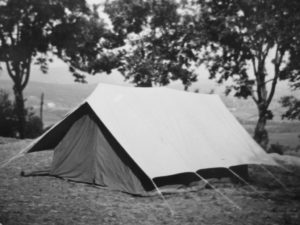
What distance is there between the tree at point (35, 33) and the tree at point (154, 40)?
314cm

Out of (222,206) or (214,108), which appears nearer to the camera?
(222,206)

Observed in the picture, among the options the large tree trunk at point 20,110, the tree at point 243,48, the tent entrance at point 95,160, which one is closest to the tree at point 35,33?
the large tree trunk at point 20,110

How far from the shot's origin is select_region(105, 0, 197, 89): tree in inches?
1085

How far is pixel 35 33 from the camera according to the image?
25.3 metres

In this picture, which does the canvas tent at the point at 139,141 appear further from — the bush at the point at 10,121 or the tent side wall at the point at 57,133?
the bush at the point at 10,121

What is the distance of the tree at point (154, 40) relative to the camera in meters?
27.5

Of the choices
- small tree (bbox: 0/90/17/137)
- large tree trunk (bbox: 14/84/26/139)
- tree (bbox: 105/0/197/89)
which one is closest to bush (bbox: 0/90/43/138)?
small tree (bbox: 0/90/17/137)

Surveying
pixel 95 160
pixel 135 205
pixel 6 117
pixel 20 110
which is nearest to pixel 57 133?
pixel 95 160

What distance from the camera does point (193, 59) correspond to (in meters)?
27.5

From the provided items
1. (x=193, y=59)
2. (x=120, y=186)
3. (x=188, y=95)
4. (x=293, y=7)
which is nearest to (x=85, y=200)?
(x=120, y=186)

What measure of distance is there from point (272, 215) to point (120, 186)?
390 centimetres

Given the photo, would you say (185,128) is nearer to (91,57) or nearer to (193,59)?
(193,59)

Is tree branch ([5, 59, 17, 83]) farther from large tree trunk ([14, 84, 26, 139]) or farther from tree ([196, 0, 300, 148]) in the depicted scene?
tree ([196, 0, 300, 148])

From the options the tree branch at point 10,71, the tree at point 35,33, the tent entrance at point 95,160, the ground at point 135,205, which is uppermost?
the tree at point 35,33
